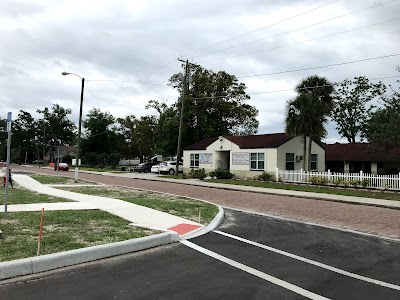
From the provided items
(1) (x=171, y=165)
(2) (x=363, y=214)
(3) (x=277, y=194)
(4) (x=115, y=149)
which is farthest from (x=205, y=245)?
(4) (x=115, y=149)

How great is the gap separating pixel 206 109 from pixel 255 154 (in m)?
19.2

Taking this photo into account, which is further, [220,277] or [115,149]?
[115,149]

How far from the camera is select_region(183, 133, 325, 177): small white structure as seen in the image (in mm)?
31569

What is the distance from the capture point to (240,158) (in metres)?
34.0

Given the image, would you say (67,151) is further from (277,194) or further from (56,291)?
(56,291)

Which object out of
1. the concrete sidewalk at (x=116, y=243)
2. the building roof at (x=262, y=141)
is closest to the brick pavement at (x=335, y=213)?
the concrete sidewalk at (x=116, y=243)

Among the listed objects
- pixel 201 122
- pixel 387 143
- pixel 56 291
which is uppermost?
Result: pixel 201 122

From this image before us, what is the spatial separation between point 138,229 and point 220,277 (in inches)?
142

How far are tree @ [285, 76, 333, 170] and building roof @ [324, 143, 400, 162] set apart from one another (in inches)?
269

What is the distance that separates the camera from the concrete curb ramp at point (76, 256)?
567 cm

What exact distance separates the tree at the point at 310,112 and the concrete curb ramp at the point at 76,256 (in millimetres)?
23403

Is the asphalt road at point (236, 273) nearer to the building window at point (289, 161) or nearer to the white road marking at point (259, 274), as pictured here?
the white road marking at point (259, 274)

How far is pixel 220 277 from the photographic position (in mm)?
5738

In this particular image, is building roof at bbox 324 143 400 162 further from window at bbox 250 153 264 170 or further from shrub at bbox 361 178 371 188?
shrub at bbox 361 178 371 188
